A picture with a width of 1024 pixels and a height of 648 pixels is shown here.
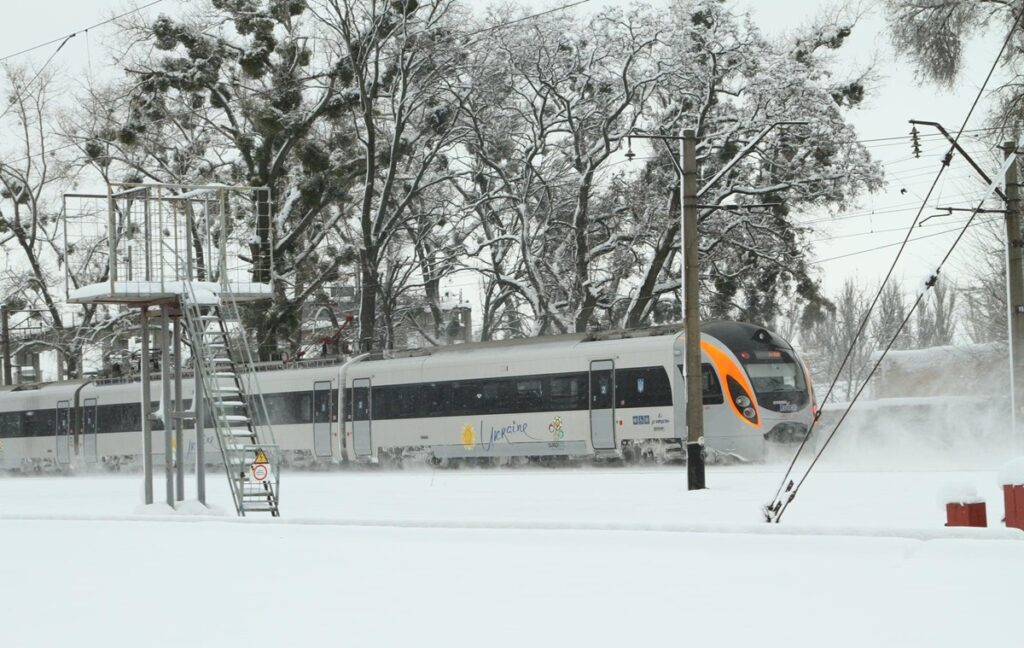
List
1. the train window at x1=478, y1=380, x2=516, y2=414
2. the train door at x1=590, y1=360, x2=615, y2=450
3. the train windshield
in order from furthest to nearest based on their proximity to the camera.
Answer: the train window at x1=478, y1=380, x2=516, y2=414
the train door at x1=590, y1=360, x2=615, y2=450
the train windshield

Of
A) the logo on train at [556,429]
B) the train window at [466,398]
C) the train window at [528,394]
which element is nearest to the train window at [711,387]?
the logo on train at [556,429]

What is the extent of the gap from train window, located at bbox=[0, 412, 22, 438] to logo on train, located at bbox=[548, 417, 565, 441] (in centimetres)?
2621

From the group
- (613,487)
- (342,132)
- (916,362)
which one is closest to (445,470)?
(613,487)

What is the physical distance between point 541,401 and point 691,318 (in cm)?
1059

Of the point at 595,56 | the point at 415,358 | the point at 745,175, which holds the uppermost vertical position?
the point at 595,56

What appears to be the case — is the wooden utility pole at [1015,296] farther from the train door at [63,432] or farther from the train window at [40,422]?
the train window at [40,422]

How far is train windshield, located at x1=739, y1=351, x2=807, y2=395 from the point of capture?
3061 cm

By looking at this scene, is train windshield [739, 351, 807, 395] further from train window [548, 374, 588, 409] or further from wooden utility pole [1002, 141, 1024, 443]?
wooden utility pole [1002, 141, 1024, 443]

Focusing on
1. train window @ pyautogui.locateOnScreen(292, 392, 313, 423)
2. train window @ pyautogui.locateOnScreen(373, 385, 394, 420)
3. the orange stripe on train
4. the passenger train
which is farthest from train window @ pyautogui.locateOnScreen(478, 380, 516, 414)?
train window @ pyautogui.locateOnScreen(292, 392, 313, 423)

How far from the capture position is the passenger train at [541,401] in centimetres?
3066

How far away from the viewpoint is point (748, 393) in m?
30.4

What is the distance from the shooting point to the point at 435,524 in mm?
17375

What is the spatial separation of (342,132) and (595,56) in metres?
8.93

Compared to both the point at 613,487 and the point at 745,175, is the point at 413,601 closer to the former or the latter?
the point at 613,487
